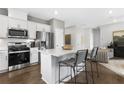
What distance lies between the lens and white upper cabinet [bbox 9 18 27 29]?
148 inches

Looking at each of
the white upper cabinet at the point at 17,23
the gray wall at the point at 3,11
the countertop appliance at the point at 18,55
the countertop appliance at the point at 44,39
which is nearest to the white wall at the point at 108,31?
the countertop appliance at the point at 44,39

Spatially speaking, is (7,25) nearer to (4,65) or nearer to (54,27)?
(4,65)

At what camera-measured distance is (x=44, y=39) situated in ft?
16.4

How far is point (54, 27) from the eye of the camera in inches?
219

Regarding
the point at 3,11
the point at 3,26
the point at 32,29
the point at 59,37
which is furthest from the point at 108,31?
the point at 3,11

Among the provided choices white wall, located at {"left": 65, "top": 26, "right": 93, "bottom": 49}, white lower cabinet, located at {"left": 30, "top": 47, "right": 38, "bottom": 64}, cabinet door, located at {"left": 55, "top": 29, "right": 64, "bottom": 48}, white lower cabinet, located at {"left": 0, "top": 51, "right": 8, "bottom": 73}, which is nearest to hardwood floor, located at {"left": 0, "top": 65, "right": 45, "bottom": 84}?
white lower cabinet, located at {"left": 0, "top": 51, "right": 8, "bottom": 73}

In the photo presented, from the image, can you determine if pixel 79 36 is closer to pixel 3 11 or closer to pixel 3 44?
pixel 3 11

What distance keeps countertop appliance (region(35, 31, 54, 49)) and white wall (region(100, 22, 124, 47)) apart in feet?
9.47

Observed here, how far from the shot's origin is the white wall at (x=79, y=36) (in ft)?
26.3

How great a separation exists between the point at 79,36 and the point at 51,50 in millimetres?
5779

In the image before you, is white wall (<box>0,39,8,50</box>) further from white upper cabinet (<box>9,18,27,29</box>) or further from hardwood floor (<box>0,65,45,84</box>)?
hardwood floor (<box>0,65,45,84</box>)

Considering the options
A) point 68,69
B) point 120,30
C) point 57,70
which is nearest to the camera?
point 57,70
